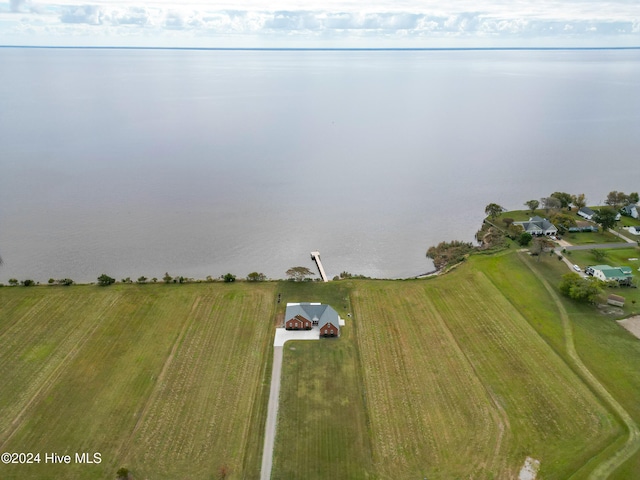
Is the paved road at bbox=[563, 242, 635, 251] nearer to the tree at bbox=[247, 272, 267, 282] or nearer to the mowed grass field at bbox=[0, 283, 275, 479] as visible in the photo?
the tree at bbox=[247, 272, 267, 282]

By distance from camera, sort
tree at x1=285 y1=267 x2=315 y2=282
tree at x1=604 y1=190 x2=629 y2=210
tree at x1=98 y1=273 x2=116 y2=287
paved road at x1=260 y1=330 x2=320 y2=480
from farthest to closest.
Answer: tree at x1=604 y1=190 x2=629 y2=210, tree at x1=285 y1=267 x2=315 y2=282, tree at x1=98 y1=273 x2=116 y2=287, paved road at x1=260 y1=330 x2=320 y2=480

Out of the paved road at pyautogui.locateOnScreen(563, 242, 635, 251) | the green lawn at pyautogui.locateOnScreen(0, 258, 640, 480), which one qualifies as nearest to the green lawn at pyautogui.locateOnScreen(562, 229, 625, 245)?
the paved road at pyautogui.locateOnScreen(563, 242, 635, 251)

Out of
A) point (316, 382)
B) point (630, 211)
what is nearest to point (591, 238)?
point (630, 211)

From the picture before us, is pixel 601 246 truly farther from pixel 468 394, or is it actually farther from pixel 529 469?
pixel 529 469

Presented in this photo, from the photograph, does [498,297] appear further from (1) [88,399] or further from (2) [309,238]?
(1) [88,399]

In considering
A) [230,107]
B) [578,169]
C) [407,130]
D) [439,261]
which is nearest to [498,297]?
[439,261]
